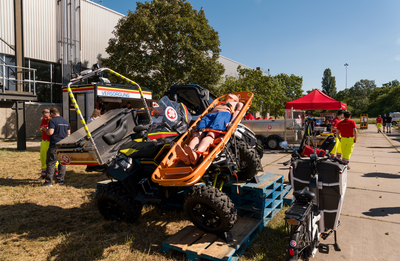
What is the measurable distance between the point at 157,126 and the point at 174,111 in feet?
1.34

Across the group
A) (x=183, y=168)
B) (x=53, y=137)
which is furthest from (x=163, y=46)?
(x=183, y=168)

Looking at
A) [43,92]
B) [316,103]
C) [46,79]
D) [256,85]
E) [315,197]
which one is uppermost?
[256,85]

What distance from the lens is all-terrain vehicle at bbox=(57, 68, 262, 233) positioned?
3.10 metres

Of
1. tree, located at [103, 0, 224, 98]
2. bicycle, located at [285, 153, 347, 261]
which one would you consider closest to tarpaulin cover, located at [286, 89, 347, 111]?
tree, located at [103, 0, 224, 98]

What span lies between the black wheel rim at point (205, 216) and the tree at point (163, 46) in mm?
12564

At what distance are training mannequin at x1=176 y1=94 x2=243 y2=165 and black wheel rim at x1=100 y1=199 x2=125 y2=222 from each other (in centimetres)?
143

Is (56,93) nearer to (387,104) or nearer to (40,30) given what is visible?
(40,30)

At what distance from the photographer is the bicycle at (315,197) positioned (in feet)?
8.68

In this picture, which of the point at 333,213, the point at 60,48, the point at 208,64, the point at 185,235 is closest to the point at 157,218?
the point at 185,235

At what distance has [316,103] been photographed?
38.3 feet

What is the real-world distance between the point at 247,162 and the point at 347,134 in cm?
420

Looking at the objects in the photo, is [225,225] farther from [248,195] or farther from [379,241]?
[379,241]

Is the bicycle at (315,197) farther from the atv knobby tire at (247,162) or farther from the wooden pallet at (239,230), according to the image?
the atv knobby tire at (247,162)

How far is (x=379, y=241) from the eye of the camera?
3404 millimetres
